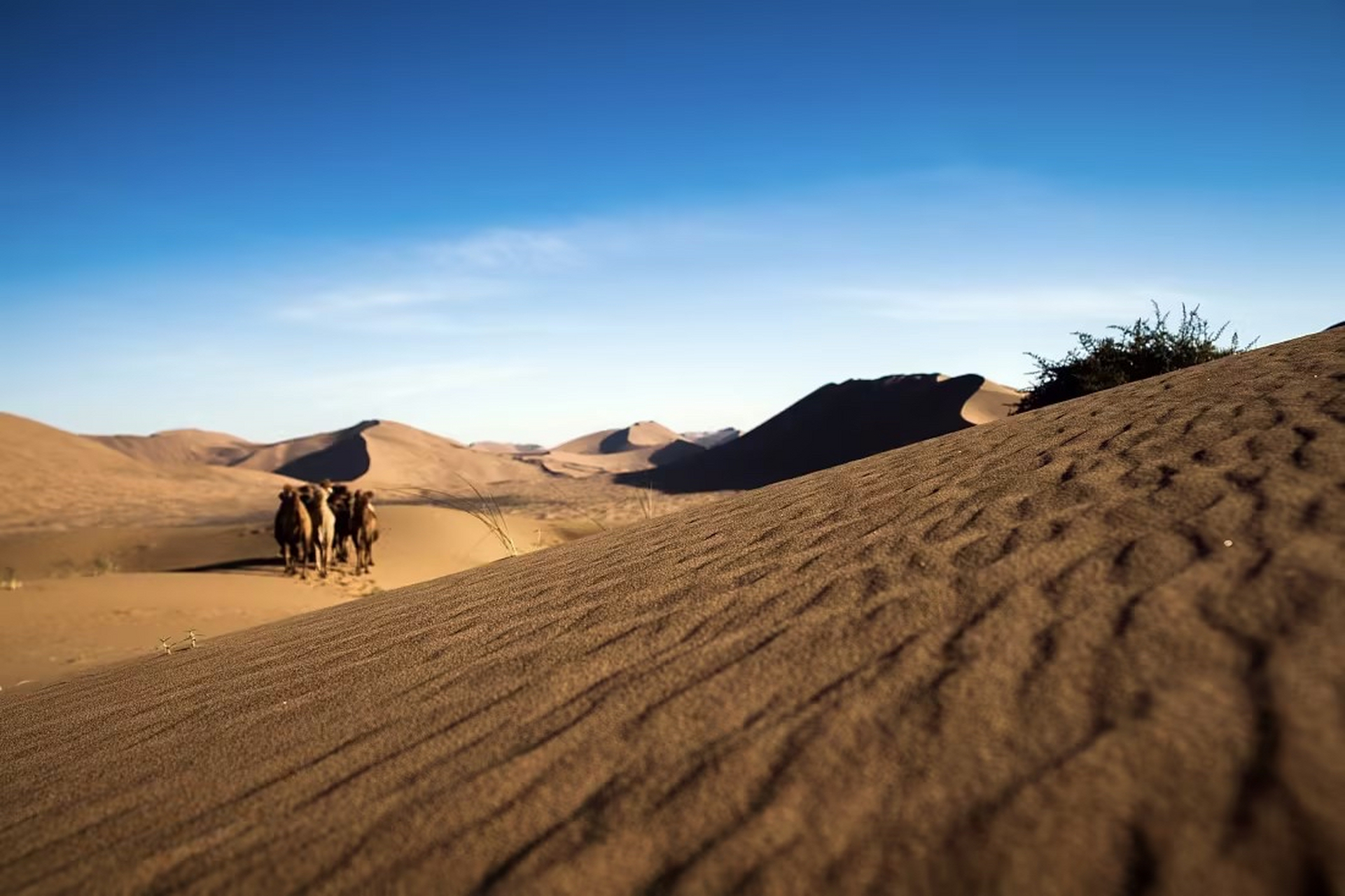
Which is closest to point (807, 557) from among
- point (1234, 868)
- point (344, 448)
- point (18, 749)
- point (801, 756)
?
point (801, 756)

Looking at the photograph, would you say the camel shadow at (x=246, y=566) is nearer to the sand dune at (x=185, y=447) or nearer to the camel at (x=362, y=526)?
the camel at (x=362, y=526)

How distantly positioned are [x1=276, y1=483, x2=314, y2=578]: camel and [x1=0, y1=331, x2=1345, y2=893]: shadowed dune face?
35.7 feet

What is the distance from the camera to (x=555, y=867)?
1.75 meters

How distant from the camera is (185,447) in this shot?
8900 cm

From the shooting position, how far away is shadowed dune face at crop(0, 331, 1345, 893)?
1.63 meters

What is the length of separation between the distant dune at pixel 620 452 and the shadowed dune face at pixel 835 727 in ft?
143

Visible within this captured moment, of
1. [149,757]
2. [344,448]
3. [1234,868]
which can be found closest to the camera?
[1234,868]

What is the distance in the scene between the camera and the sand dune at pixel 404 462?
51.8 metres

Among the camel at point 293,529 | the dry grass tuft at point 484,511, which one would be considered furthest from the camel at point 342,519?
the dry grass tuft at point 484,511

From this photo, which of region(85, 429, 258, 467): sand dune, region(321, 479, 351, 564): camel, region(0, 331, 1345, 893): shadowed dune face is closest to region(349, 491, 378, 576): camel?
region(321, 479, 351, 564): camel

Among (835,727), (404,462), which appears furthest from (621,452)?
(835,727)

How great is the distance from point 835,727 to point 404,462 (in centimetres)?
5571

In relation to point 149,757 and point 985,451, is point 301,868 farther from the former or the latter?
point 985,451

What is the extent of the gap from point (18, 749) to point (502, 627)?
1.86 m
